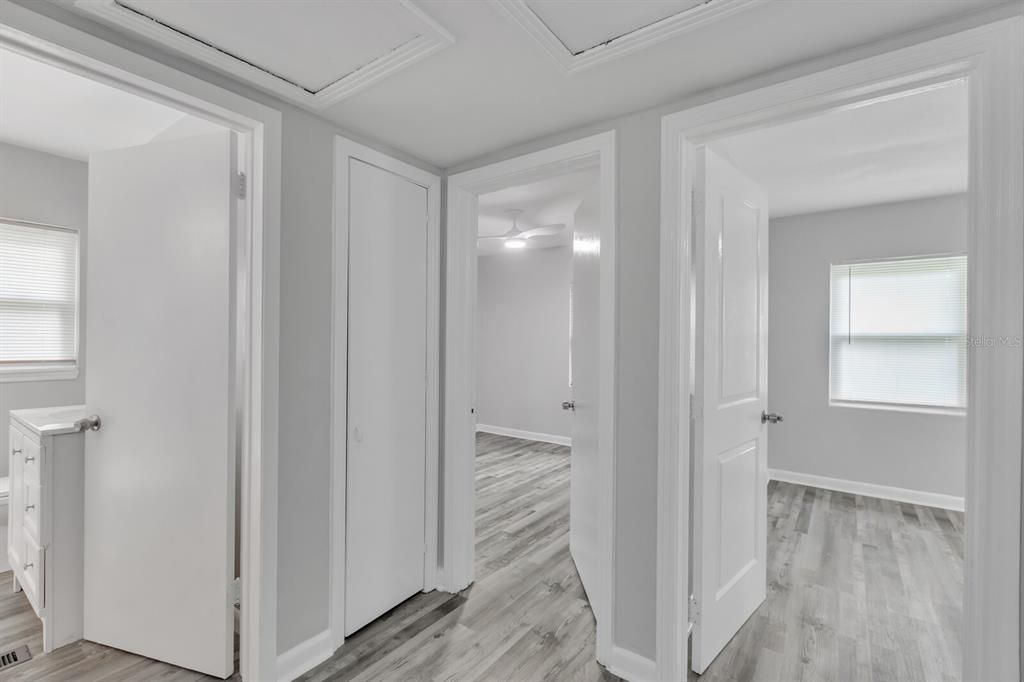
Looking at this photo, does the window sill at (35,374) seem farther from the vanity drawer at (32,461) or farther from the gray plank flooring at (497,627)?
the gray plank flooring at (497,627)

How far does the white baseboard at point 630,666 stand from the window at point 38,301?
12.0 ft

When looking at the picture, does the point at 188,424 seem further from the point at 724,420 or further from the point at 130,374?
the point at 724,420

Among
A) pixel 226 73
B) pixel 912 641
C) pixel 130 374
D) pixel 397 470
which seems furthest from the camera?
pixel 397 470

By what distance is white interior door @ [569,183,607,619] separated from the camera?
2354 mm

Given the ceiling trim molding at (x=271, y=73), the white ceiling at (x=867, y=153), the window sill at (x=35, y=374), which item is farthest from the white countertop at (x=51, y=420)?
the white ceiling at (x=867, y=153)

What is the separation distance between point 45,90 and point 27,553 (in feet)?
7.06

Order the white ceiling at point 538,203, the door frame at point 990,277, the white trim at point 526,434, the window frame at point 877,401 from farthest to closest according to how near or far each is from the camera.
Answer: the white trim at point 526,434
the window frame at point 877,401
the white ceiling at point 538,203
the door frame at point 990,277

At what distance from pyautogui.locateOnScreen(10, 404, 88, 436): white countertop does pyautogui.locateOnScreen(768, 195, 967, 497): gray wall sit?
5032 millimetres

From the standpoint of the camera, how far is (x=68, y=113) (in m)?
2.48

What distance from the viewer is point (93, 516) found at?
2068 millimetres

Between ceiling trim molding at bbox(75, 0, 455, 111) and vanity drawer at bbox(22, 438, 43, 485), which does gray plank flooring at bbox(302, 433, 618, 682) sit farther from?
ceiling trim molding at bbox(75, 0, 455, 111)

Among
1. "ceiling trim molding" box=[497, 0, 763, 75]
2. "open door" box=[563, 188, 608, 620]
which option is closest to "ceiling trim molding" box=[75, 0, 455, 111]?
"ceiling trim molding" box=[497, 0, 763, 75]

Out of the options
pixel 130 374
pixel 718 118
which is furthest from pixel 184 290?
pixel 718 118

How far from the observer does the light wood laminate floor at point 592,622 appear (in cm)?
195
